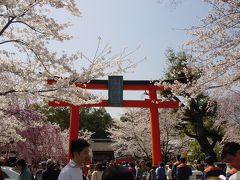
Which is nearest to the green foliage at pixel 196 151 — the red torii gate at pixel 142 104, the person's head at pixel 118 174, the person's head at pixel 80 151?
the red torii gate at pixel 142 104

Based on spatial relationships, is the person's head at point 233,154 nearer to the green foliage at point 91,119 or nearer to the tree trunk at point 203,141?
the tree trunk at point 203,141

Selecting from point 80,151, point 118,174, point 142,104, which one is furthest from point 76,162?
point 142,104

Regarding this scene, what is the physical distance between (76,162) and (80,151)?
0.13m

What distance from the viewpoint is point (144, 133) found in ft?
110

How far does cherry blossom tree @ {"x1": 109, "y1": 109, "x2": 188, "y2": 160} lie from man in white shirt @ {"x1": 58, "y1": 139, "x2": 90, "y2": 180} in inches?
1083

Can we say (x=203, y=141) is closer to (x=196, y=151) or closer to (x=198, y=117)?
(x=198, y=117)

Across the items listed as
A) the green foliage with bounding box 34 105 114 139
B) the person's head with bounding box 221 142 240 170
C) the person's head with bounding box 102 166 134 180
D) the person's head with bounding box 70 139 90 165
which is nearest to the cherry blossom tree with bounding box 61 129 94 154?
the green foliage with bounding box 34 105 114 139

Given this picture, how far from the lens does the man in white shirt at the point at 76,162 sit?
3.81 meters

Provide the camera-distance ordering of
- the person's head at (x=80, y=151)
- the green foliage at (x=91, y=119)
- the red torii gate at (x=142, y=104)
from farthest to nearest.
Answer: the green foliage at (x=91, y=119), the red torii gate at (x=142, y=104), the person's head at (x=80, y=151)

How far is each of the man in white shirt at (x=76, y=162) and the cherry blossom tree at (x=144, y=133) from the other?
2752 cm

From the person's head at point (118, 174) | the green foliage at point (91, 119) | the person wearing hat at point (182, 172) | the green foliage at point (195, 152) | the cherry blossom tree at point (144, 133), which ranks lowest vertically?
the person wearing hat at point (182, 172)

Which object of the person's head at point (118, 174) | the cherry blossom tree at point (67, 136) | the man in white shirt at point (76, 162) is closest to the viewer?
the person's head at point (118, 174)

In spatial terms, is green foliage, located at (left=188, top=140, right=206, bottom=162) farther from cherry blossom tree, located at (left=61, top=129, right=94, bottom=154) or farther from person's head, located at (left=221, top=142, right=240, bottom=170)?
person's head, located at (left=221, top=142, right=240, bottom=170)

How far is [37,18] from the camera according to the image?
8.50 meters
